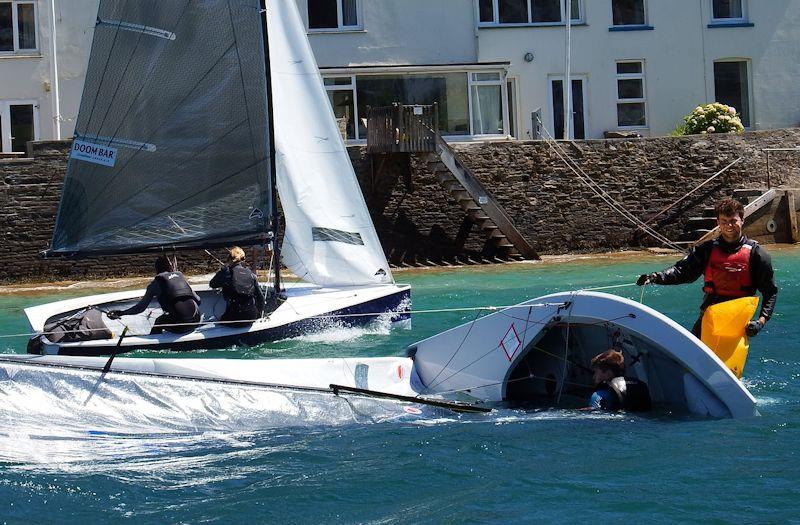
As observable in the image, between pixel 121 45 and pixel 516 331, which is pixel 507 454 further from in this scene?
pixel 121 45

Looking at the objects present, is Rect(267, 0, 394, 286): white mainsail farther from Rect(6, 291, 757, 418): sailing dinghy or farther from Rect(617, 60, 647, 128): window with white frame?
Rect(617, 60, 647, 128): window with white frame

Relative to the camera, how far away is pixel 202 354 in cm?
1541

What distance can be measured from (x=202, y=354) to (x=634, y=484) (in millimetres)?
7766

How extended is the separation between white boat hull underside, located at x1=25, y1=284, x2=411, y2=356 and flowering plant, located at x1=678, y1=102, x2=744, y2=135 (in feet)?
54.6

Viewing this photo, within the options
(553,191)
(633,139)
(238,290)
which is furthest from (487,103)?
(238,290)

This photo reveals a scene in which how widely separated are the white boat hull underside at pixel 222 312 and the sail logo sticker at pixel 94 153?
1.89 metres

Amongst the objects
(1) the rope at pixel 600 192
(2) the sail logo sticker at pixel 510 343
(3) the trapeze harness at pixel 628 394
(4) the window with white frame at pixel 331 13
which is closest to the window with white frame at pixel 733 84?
(1) the rope at pixel 600 192

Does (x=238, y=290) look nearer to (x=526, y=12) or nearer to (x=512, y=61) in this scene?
(x=512, y=61)

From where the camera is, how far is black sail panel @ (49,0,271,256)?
A: 16.3 metres

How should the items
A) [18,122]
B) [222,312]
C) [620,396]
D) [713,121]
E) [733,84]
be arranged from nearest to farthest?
1. [620,396]
2. [222,312]
3. [18,122]
4. [713,121]
5. [733,84]

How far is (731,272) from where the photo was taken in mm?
10711

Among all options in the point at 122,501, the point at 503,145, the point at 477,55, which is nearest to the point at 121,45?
the point at 122,501

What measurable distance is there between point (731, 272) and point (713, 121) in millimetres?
22129

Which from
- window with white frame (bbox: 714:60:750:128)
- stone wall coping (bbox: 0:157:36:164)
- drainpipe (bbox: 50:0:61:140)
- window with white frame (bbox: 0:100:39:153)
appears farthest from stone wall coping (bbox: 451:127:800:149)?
window with white frame (bbox: 0:100:39:153)
